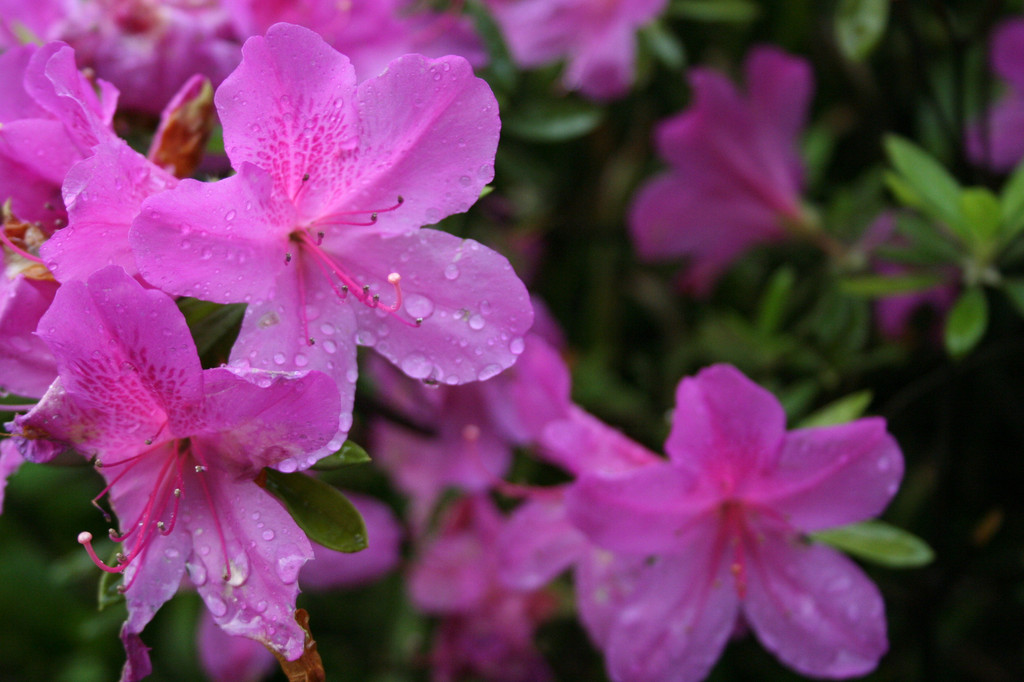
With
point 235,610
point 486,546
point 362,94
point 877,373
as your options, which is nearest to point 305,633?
point 235,610

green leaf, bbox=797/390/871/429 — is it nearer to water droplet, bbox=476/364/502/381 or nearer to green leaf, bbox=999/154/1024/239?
green leaf, bbox=999/154/1024/239

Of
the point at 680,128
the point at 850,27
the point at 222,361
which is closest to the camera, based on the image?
the point at 222,361

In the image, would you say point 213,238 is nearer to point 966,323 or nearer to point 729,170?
point 966,323

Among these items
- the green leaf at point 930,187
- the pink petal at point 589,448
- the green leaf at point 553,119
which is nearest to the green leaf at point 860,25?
the green leaf at point 930,187

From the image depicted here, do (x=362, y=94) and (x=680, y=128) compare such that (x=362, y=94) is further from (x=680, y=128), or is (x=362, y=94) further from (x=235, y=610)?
(x=680, y=128)

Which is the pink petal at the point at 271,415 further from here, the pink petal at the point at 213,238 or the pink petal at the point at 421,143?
the pink petal at the point at 421,143

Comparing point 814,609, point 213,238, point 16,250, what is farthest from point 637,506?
point 16,250

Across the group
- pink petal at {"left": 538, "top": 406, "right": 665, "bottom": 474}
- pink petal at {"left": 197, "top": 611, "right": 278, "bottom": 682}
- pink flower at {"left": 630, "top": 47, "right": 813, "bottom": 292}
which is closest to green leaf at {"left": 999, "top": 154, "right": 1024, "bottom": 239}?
pink flower at {"left": 630, "top": 47, "right": 813, "bottom": 292}
